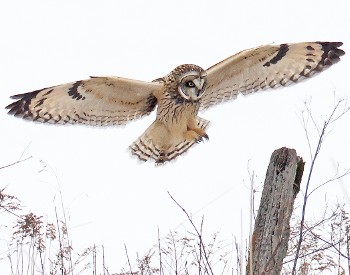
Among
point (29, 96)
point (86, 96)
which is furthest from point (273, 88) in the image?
point (29, 96)

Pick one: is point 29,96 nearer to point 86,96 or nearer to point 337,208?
point 86,96

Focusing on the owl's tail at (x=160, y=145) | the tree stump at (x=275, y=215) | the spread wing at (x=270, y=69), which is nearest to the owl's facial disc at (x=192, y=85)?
the spread wing at (x=270, y=69)

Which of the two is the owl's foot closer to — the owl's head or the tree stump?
the owl's head

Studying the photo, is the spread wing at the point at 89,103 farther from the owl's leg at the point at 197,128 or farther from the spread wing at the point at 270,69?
the spread wing at the point at 270,69

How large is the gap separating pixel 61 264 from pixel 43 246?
218mm

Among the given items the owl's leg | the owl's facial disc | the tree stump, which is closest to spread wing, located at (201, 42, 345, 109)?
the owl's facial disc

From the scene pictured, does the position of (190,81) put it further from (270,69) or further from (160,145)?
(270,69)

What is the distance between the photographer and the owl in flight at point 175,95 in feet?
20.4

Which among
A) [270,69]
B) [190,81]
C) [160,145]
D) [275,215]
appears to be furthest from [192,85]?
[275,215]

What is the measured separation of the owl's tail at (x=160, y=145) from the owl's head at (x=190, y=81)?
0.27 metres

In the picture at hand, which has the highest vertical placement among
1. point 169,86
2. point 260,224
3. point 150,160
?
point 169,86

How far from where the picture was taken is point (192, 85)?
624 centimetres

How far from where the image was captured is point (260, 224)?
3254mm

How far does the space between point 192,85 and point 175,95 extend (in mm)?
191
